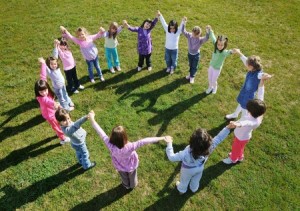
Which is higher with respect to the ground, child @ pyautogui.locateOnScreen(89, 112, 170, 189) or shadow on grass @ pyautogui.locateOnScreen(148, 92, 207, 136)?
child @ pyautogui.locateOnScreen(89, 112, 170, 189)

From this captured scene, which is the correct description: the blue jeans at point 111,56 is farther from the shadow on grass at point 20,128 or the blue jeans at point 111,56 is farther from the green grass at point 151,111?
the shadow on grass at point 20,128

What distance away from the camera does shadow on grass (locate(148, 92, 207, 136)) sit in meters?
8.59

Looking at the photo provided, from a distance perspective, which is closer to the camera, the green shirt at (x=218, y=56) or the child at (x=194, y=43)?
the green shirt at (x=218, y=56)

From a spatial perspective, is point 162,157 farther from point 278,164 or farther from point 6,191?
point 6,191

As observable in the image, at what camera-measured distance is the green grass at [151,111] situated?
700 cm

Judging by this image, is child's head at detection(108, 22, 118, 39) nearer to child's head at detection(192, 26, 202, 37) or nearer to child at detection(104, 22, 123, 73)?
child at detection(104, 22, 123, 73)

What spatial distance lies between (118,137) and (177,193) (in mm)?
2353

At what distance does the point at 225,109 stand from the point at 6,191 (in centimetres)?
624

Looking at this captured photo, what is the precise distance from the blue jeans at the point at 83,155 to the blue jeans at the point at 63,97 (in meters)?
2.18

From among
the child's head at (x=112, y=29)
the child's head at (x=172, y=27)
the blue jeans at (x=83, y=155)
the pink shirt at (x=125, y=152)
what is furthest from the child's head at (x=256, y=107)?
the child's head at (x=112, y=29)

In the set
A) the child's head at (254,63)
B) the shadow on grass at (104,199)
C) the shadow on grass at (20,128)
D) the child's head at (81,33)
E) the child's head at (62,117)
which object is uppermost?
the child's head at (81,33)

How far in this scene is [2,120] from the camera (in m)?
8.73

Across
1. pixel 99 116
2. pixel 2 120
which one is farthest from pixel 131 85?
pixel 2 120

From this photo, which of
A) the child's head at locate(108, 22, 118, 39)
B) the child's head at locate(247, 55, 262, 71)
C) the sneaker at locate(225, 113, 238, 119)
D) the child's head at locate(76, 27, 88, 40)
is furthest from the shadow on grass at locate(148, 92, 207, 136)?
the child's head at locate(76, 27, 88, 40)
